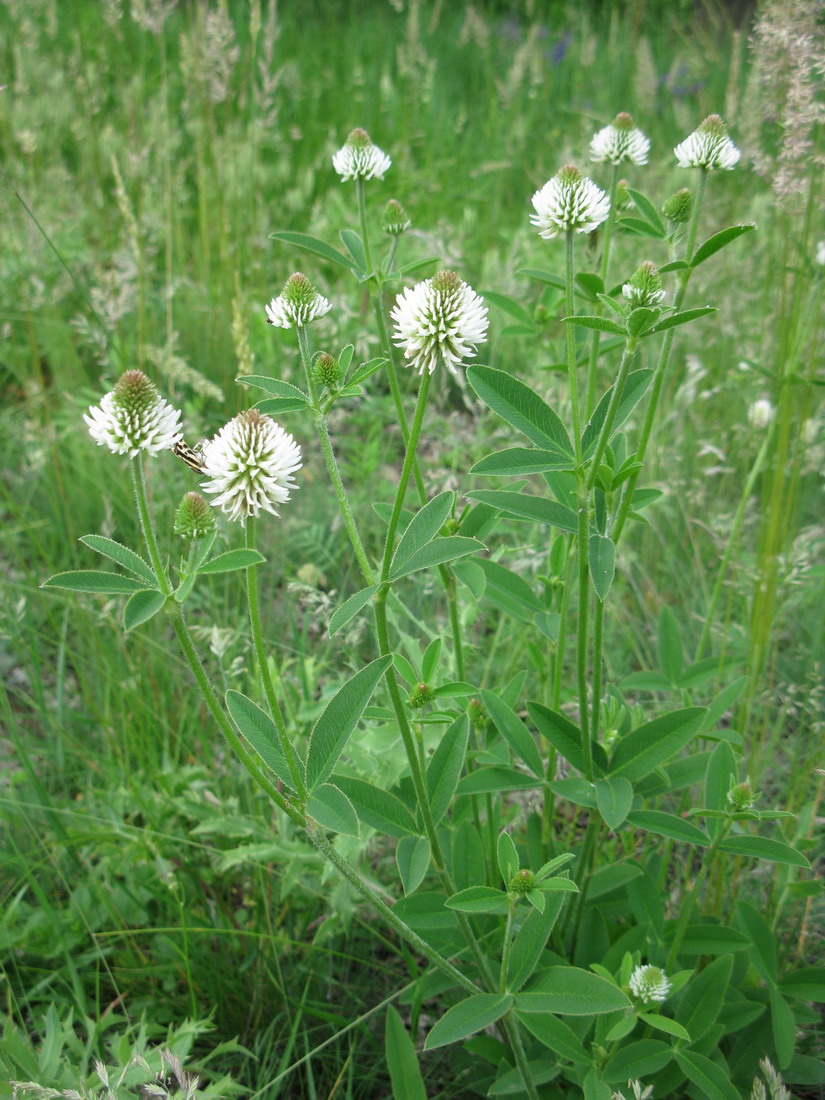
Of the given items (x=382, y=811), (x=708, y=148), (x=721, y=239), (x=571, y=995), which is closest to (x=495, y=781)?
(x=382, y=811)

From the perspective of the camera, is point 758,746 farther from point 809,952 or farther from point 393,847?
point 393,847

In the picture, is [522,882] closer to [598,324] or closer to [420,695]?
[420,695]

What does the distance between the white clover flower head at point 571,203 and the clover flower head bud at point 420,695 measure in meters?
0.65

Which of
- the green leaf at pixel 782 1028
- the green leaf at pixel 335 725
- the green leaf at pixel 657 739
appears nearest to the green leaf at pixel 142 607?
the green leaf at pixel 335 725

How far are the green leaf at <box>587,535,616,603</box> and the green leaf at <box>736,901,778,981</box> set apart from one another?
2.14 feet

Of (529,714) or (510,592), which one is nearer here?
(529,714)

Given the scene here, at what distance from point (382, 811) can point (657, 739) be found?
1.34 feet

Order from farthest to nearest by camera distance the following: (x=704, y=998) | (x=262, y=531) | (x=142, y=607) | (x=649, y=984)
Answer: (x=262, y=531) → (x=704, y=998) → (x=649, y=984) → (x=142, y=607)

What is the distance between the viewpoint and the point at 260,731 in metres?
1.06

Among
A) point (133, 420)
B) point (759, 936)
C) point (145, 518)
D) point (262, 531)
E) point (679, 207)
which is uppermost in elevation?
point (679, 207)

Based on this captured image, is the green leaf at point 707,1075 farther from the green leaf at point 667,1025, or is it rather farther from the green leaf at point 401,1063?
the green leaf at point 401,1063

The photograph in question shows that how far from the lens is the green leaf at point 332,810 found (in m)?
0.98

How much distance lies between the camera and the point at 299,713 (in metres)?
1.72

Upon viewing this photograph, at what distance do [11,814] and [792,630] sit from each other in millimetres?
2068
